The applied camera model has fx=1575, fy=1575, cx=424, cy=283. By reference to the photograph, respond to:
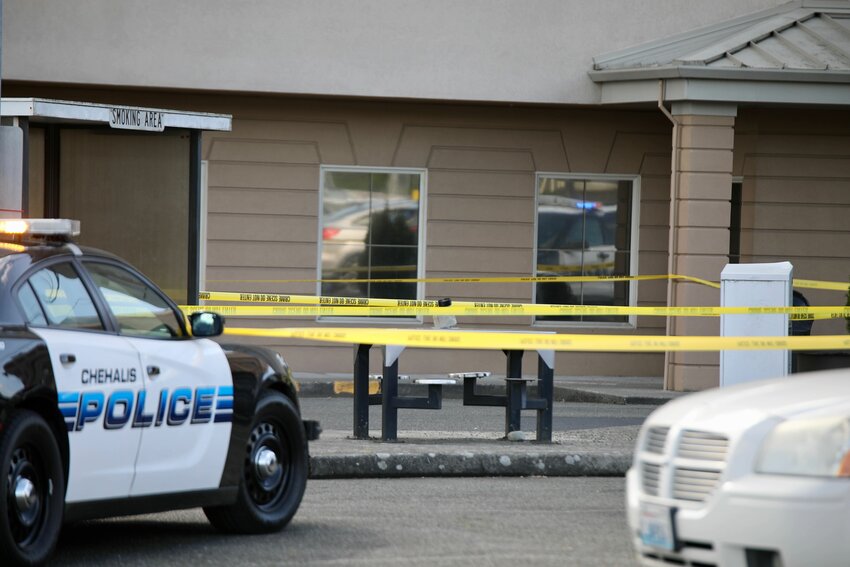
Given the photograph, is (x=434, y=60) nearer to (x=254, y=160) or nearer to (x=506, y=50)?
(x=506, y=50)

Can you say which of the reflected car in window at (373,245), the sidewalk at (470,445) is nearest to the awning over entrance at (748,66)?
the reflected car in window at (373,245)

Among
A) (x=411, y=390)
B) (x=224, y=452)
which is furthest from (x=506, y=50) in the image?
(x=224, y=452)

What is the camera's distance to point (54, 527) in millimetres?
6781

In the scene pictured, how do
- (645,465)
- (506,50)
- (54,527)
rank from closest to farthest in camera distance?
1. (645,465)
2. (54,527)
3. (506,50)

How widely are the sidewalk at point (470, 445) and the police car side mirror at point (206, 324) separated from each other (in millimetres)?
2763

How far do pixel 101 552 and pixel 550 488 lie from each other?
3.50m

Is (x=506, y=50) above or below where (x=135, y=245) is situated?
above

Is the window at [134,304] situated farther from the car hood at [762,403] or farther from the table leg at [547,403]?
the table leg at [547,403]

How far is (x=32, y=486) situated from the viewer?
6672 mm

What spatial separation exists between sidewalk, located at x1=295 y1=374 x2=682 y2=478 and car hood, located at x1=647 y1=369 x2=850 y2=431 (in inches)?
169

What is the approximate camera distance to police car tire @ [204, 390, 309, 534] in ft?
26.5

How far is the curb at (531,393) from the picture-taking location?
57.1ft

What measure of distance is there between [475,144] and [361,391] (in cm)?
860

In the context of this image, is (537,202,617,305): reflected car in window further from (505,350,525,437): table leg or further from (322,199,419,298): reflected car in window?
(505,350,525,437): table leg
